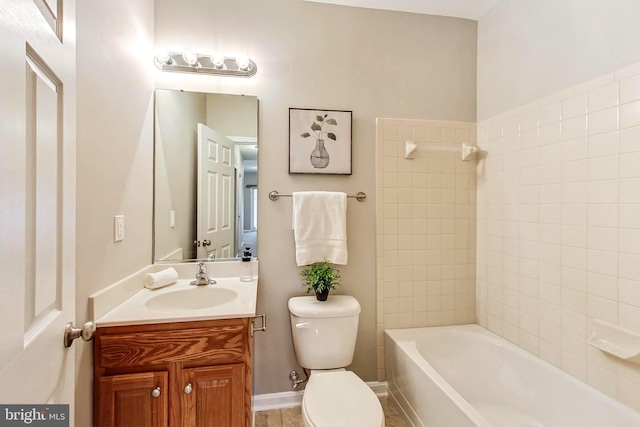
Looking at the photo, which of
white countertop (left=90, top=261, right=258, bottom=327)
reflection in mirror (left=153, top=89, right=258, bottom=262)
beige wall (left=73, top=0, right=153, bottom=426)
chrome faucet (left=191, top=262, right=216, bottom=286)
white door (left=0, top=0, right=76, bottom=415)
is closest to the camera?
white door (left=0, top=0, right=76, bottom=415)

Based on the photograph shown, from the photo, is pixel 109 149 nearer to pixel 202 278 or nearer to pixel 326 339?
pixel 202 278

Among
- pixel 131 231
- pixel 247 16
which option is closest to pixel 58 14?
pixel 131 231

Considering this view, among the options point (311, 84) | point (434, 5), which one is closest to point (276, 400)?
point (311, 84)

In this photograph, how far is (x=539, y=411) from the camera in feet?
4.84

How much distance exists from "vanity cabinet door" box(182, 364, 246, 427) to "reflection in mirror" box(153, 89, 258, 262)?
2.36ft

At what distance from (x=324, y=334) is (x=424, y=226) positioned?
980mm

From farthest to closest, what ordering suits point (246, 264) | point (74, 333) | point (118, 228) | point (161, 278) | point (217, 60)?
point (246, 264) → point (217, 60) → point (161, 278) → point (118, 228) → point (74, 333)

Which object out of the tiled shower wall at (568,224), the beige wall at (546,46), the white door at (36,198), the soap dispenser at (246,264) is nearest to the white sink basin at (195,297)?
the soap dispenser at (246,264)

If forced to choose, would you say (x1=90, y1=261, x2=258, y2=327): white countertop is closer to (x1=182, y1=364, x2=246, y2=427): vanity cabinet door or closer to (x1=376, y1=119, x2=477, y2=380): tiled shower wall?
(x1=182, y1=364, x2=246, y2=427): vanity cabinet door

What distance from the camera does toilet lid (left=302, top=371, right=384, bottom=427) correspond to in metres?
1.17

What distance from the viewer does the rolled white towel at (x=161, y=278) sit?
4.96 feet

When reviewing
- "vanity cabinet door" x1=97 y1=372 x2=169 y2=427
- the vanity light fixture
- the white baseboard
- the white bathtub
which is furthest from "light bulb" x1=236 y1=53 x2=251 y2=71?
the white baseboard

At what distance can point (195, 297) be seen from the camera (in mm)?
1560

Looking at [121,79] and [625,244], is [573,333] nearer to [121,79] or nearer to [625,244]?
[625,244]
